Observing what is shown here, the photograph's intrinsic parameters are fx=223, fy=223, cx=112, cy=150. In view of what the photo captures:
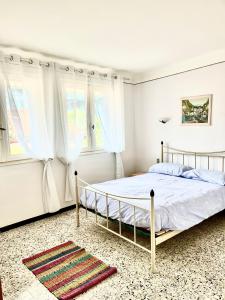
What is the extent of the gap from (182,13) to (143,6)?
0.43 metres

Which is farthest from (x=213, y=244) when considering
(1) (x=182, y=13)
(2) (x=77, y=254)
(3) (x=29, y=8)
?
(3) (x=29, y=8)

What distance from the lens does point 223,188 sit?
305cm

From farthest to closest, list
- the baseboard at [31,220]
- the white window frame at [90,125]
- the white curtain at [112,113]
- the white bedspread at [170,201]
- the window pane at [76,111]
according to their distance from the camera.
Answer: the white curtain at [112,113], the white window frame at [90,125], the window pane at [76,111], the baseboard at [31,220], the white bedspread at [170,201]

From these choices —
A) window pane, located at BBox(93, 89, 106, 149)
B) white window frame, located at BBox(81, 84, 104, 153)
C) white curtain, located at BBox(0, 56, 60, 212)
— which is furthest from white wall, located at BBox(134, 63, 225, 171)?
white curtain, located at BBox(0, 56, 60, 212)

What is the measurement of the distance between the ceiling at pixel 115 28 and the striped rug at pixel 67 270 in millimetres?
2498

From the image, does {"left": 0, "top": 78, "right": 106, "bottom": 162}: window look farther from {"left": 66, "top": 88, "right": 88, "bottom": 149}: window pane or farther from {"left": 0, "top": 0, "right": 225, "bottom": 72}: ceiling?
{"left": 0, "top": 0, "right": 225, "bottom": 72}: ceiling

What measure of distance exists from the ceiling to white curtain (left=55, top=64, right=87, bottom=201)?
1.17 ft

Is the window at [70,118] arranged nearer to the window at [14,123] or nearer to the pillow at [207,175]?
the window at [14,123]

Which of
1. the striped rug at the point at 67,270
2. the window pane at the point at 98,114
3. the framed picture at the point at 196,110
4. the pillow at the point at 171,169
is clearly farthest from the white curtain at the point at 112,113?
the striped rug at the point at 67,270

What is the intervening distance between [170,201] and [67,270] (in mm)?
1293

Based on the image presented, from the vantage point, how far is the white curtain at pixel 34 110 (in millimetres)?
3014

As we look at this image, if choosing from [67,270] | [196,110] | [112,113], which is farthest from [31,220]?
[196,110]

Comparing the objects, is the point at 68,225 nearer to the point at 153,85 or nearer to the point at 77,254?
the point at 77,254

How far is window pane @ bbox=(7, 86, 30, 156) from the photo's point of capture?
3.05 meters
